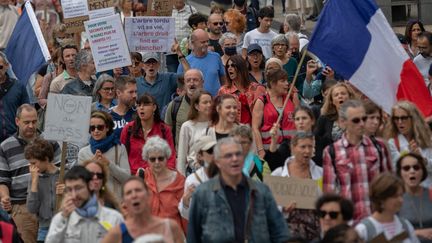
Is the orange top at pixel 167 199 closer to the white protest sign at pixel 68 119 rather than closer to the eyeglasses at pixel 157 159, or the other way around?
the eyeglasses at pixel 157 159

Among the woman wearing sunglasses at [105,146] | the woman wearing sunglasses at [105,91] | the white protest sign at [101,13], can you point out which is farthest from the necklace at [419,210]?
the white protest sign at [101,13]

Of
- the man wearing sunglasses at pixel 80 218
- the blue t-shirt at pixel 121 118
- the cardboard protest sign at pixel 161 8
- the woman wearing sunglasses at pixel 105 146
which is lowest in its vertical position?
the man wearing sunglasses at pixel 80 218

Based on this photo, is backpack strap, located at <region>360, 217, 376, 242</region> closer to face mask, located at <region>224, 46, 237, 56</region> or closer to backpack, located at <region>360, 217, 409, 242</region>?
backpack, located at <region>360, 217, 409, 242</region>

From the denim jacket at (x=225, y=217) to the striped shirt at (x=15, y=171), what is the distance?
392 cm

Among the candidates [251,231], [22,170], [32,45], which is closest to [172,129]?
[22,170]

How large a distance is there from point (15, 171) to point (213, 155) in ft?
11.9

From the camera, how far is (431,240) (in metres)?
14.1

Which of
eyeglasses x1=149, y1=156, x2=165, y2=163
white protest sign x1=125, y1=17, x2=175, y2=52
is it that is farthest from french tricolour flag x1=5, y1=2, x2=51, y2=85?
eyeglasses x1=149, y1=156, x2=165, y2=163

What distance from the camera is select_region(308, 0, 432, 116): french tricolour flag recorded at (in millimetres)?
16469

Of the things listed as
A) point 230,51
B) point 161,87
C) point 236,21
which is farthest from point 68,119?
point 236,21

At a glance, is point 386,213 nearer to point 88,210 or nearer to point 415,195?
point 415,195

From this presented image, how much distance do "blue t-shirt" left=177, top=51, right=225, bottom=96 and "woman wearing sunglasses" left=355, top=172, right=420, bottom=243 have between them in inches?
277

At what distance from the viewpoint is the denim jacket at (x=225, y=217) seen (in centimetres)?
1296

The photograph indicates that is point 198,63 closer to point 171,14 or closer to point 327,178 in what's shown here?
point 171,14
